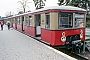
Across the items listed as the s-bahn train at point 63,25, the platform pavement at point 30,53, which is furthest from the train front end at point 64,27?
the platform pavement at point 30,53

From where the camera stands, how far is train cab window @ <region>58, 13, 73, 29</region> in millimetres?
10523

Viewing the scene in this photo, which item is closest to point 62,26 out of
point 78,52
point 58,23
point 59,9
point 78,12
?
point 58,23

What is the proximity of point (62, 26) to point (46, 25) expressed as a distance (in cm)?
131

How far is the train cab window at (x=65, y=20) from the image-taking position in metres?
10.5

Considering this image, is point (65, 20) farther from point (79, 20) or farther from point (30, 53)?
point (30, 53)

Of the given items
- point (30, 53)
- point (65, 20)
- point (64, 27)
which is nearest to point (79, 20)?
point (65, 20)

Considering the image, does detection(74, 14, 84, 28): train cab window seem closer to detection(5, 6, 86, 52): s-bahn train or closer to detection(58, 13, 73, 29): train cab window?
detection(5, 6, 86, 52): s-bahn train

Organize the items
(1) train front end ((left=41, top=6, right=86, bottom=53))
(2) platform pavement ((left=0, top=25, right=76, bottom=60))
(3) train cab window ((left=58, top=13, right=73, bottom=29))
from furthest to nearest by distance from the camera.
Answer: (3) train cab window ((left=58, top=13, right=73, bottom=29)) < (1) train front end ((left=41, top=6, right=86, bottom=53)) < (2) platform pavement ((left=0, top=25, right=76, bottom=60))

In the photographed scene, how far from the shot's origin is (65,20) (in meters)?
10.8

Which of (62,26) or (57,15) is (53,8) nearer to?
(57,15)

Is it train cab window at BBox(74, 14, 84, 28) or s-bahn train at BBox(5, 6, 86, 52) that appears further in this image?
train cab window at BBox(74, 14, 84, 28)

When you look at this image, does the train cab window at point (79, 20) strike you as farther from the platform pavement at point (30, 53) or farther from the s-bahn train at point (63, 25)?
the platform pavement at point (30, 53)

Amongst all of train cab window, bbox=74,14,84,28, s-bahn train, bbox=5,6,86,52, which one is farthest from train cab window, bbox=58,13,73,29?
train cab window, bbox=74,14,84,28

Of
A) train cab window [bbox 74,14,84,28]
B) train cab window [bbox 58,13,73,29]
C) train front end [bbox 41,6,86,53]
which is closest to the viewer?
train front end [bbox 41,6,86,53]
